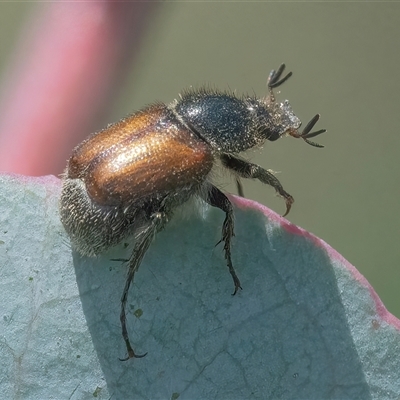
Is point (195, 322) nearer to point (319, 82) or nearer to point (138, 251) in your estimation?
point (138, 251)

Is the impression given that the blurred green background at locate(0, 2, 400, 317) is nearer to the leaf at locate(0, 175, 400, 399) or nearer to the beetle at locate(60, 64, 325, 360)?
the beetle at locate(60, 64, 325, 360)

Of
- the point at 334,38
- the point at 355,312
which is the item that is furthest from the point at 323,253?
the point at 334,38

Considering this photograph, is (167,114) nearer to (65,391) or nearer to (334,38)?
(65,391)

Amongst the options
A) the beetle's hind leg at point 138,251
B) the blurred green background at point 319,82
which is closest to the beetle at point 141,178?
the beetle's hind leg at point 138,251

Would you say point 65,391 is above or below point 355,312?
below

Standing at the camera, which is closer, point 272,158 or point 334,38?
point 272,158

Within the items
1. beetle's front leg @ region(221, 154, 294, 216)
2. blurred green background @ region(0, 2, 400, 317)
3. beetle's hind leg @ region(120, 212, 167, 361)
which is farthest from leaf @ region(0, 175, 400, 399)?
blurred green background @ region(0, 2, 400, 317)
